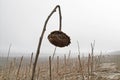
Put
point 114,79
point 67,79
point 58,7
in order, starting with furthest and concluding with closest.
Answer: point 114,79 → point 67,79 → point 58,7

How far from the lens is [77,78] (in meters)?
10.8

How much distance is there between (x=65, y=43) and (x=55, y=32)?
9cm

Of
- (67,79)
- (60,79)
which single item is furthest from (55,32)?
(67,79)

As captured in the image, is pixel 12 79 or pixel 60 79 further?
pixel 12 79

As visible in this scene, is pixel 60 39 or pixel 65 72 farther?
pixel 65 72

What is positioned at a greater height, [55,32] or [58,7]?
[58,7]

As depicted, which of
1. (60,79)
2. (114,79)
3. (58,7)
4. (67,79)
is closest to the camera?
(58,7)

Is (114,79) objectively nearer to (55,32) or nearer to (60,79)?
(60,79)

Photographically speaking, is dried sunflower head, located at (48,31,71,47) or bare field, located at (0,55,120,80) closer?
dried sunflower head, located at (48,31,71,47)

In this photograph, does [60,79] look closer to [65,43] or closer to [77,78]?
[77,78]

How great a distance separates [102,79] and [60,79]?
6.41ft

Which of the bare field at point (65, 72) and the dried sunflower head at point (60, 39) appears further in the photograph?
the bare field at point (65, 72)

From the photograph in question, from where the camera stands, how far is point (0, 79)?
32.4 ft

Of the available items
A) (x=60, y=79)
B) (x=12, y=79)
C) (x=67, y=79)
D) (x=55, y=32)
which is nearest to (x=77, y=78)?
(x=67, y=79)
